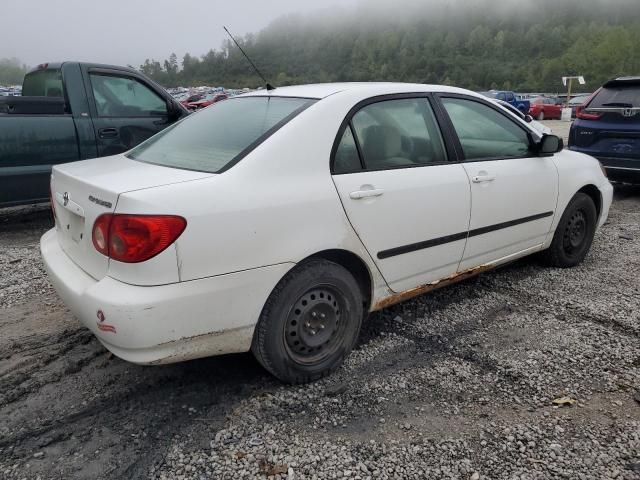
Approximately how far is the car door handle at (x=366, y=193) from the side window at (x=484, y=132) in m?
0.90

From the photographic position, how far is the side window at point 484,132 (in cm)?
353

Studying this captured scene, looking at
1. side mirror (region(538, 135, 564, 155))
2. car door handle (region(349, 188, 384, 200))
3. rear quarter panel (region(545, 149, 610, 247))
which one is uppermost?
side mirror (region(538, 135, 564, 155))

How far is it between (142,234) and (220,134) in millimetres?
967

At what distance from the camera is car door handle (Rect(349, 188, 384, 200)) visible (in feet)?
9.20

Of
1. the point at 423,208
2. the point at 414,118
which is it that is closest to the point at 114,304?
the point at 423,208

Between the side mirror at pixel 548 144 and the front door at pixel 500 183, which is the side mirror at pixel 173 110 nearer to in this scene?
the front door at pixel 500 183

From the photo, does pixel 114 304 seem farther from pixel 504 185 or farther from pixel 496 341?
pixel 504 185

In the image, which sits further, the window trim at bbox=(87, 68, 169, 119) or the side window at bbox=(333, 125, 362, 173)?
the window trim at bbox=(87, 68, 169, 119)

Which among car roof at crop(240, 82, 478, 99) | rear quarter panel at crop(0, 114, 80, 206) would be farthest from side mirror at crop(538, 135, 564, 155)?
rear quarter panel at crop(0, 114, 80, 206)

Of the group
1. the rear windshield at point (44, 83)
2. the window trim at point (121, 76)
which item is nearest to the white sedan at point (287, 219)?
the window trim at point (121, 76)

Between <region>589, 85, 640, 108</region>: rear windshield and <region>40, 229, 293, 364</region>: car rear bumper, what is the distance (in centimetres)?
609

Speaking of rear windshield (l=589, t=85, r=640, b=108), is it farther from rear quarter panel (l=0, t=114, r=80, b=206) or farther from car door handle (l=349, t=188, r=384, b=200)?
rear quarter panel (l=0, t=114, r=80, b=206)

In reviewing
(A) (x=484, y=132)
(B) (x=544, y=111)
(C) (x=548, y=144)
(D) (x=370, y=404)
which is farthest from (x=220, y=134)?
(B) (x=544, y=111)

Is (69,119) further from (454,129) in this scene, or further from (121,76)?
(454,129)
